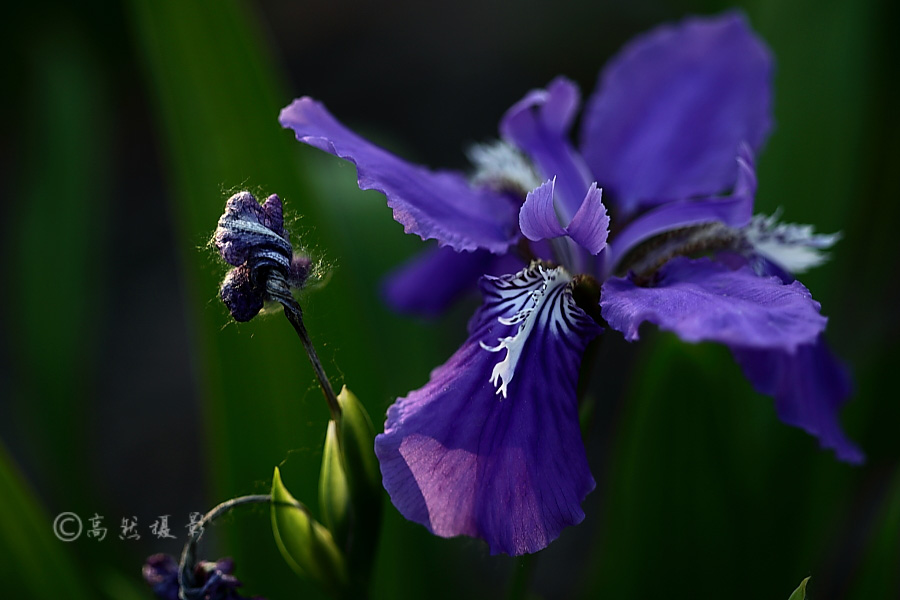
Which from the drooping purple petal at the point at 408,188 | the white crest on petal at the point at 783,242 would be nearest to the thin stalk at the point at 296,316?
the drooping purple petal at the point at 408,188

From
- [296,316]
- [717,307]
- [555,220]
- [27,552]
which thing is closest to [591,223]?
[555,220]

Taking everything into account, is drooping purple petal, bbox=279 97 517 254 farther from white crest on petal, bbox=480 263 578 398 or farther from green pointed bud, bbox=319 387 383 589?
green pointed bud, bbox=319 387 383 589

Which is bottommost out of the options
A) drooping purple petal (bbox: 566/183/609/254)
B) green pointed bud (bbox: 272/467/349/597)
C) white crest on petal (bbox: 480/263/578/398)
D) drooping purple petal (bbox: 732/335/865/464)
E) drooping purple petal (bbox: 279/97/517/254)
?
drooping purple petal (bbox: 732/335/865/464)

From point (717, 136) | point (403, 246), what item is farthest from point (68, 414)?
point (717, 136)

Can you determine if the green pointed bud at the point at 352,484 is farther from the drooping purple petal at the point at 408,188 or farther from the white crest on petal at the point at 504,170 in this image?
the white crest on petal at the point at 504,170

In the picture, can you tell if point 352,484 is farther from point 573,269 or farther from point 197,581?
point 573,269

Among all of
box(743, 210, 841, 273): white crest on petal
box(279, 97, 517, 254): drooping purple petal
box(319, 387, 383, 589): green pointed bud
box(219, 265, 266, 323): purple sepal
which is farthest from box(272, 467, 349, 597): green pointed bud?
box(743, 210, 841, 273): white crest on petal
